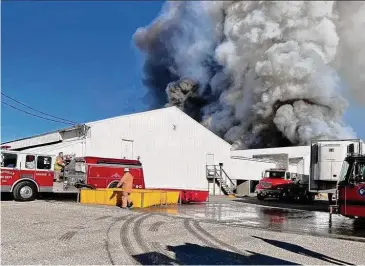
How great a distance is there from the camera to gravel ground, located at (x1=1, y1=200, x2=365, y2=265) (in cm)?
707

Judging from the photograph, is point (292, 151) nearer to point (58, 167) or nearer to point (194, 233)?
point (58, 167)

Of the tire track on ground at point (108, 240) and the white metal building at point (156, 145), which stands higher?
the white metal building at point (156, 145)

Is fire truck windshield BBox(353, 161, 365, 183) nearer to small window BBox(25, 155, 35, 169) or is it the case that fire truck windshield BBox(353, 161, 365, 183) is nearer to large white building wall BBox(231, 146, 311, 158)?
small window BBox(25, 155, 35, 169)

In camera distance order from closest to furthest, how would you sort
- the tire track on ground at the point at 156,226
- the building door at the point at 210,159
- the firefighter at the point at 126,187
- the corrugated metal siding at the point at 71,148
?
the tire track on ground at the point at 156,226
the firefighter at the point at 126,187
the corrugated metal siding at the point at 71,148
the building door at the point at 210,159

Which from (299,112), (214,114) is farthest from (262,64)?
(214,114)

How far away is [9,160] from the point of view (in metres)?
17.5

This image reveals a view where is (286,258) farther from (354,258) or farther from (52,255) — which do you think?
(52,255)

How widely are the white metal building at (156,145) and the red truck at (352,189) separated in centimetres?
1619

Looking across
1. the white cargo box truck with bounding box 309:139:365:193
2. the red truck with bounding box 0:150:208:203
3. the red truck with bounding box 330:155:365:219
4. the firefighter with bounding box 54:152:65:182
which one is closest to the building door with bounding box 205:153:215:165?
the red truck with bounding box 0:150:208:203

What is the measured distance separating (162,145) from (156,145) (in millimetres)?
623

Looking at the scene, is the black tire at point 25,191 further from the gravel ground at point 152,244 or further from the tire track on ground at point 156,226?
the tire track on ground at point 156,226

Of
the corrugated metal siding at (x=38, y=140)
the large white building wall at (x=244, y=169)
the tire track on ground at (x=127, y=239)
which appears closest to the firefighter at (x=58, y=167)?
the tire track on ground at (x=127, y=239)

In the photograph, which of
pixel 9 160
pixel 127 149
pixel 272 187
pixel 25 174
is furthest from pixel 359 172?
pixel 127 149

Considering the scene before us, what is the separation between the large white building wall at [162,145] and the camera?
2731 centimetres
